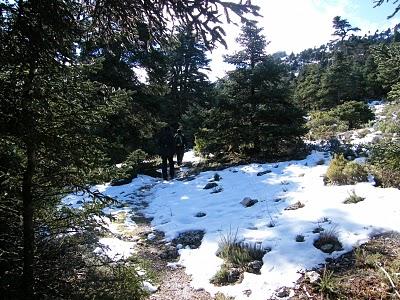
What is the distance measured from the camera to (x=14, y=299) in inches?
148

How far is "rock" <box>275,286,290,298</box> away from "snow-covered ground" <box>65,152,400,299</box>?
10 centimetres

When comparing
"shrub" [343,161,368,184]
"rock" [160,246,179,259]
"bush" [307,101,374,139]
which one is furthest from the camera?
"bush" [307,101,374,139]

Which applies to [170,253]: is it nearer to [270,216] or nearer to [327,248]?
[270,216]

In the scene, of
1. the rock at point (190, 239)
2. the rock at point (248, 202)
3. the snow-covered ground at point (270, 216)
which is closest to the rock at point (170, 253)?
the snow-covered ground at point (270, 216)

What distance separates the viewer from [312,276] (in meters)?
5.44

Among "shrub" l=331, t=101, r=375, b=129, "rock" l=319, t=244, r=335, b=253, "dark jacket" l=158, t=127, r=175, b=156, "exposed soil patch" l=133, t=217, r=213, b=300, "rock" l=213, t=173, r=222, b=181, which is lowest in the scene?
"exposed soil patch" l=133, t=217, r=213, b=300

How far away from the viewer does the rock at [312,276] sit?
17.5ft

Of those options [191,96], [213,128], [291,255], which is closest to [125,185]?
[213,128]

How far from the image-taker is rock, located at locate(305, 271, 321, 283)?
534 cm

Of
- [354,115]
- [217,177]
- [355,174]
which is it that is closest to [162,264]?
[355,174]

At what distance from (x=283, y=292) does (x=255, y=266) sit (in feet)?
2.84

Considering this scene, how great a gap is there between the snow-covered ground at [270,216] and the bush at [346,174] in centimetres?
32

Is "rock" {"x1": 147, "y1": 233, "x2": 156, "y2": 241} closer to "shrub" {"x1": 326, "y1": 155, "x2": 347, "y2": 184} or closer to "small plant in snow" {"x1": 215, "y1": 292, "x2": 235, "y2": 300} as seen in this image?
"small plant in snow" {"x1": 215, "y1": 292, "x2": 235, "y2": 300}

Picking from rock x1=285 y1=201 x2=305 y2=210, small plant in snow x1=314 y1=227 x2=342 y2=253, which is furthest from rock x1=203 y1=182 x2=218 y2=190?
small plant in snow x1=314 y1=227 x2=342 y2=253
